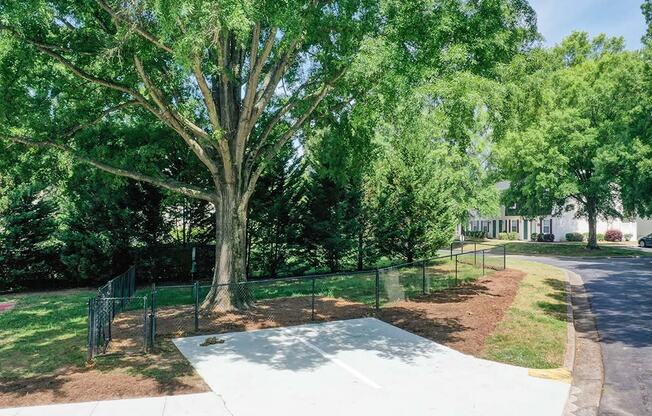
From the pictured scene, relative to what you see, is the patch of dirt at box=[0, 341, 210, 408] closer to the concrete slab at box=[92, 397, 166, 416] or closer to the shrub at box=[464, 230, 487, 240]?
the concrete slab at box=[92, 397, 166, 416]

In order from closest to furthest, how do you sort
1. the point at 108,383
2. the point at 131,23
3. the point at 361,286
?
the point at 108,383 → the point at 131,23 → the point at 361,286

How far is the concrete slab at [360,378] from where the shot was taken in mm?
7090

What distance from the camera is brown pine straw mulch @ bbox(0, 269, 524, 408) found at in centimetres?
779

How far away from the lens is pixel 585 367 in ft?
30.3

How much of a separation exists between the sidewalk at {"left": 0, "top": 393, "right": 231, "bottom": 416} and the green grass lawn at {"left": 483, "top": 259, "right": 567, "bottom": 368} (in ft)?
18.8

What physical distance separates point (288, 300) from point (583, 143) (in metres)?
28.6

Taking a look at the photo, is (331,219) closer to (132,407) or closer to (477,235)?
(132,407)

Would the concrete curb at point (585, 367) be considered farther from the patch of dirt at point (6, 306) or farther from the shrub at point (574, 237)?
the shrub at point (574, 237)

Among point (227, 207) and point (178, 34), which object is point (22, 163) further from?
point (178, 34)

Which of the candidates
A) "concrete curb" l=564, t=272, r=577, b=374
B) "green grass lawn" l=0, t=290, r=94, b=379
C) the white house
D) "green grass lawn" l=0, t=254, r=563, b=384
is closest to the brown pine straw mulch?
"green grass lawn" l=0, t=254, r=563, b=384

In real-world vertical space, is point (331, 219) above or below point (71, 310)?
above

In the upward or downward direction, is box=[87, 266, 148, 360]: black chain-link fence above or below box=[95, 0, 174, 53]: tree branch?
below

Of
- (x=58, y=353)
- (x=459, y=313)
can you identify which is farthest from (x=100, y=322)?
(x=459, y=313)

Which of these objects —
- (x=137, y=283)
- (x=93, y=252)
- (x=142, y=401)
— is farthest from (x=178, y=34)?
(x=137, y=283)
